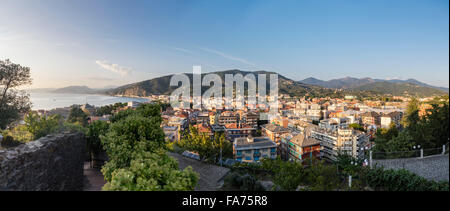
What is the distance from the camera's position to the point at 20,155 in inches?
118

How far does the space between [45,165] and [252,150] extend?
28.7 feet

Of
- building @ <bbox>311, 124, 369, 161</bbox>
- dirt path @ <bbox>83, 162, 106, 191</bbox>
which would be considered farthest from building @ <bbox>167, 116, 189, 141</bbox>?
building @ <bbox>311, 124, 369, 161</bbox>

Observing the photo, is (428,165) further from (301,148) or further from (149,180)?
(301,148)

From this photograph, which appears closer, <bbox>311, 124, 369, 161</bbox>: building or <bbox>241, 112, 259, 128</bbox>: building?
<bbox>311, 124, 369, 161</bbox>: building

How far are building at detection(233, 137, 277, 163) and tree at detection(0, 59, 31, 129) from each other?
29.2ft

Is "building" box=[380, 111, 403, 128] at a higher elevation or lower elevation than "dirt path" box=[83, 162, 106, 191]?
higher

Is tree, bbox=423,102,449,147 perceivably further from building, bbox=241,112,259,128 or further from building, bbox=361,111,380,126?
building, bbox=361,111,380,126

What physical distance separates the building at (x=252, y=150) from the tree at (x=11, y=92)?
29.2 feet

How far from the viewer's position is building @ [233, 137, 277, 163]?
1027cm

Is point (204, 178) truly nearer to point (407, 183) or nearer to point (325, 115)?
point (407, 183)

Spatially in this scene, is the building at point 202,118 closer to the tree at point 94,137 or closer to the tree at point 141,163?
the tree at point 94,137
